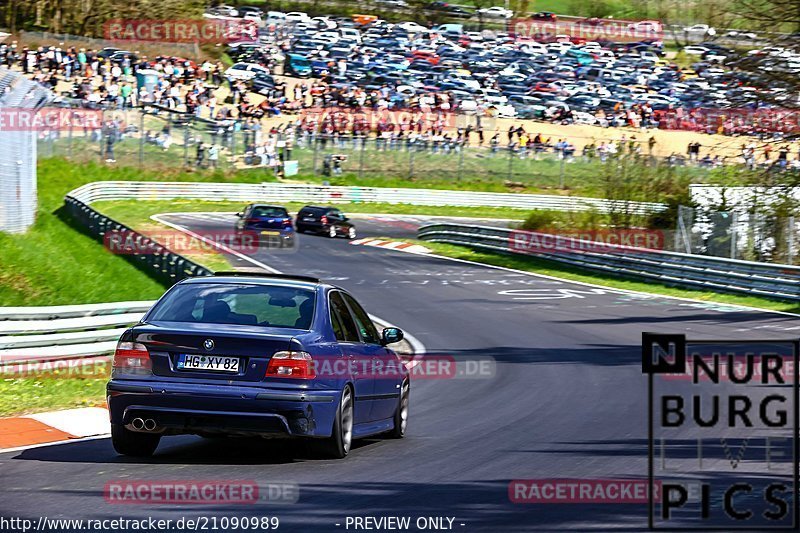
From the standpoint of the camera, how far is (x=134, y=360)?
29.1ft

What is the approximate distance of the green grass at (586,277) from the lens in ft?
92.9

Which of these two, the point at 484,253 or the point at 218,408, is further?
the point at 484,253

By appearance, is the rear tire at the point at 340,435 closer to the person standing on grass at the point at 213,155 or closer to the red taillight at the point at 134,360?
the red taillight at the point at 134,360

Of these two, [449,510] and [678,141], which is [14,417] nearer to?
[449,510]

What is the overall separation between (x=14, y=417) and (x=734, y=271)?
71.4 feet

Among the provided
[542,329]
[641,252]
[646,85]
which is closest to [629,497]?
[542,329]

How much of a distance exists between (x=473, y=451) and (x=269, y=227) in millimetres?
29790

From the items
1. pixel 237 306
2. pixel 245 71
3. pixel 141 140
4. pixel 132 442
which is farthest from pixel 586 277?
pixel 245 71

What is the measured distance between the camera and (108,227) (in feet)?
104

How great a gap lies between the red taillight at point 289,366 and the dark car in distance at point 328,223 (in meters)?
35.3

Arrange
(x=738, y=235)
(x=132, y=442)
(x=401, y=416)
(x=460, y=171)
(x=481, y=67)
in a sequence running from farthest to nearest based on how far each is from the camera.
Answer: (x=481, y=67)
(x=460, y=171)
(x=738, y=235)
(x=401, y=416)
(x=132, y=442)

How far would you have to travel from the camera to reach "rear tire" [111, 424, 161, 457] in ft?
29.8

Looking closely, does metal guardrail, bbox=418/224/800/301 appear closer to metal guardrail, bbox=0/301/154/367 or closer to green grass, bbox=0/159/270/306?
green grass, bbox=0/159/270/306

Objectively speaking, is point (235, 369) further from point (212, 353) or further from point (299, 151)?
point (299, 151)
